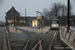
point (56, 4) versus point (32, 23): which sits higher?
point (56, 4)

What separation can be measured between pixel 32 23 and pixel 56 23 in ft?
20.6

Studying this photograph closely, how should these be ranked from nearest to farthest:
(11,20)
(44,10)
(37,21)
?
(37,21), (11,20), (44,10)

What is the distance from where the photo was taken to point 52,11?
7275cm

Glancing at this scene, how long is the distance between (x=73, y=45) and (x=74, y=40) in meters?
0.41

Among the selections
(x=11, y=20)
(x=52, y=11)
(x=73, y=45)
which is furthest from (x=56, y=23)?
(x=11, y=20)

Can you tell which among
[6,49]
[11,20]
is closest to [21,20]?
[11,20]

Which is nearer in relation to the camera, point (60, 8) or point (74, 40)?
point (74, 40)

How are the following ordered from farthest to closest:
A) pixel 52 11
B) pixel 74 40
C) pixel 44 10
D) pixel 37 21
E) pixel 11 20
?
pixel 44 10, pixel 11 20, pixel 52 11, pixel 37 21, pixel 74 40

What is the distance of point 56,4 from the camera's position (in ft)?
246

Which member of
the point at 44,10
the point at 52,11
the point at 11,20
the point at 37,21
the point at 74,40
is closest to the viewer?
the point at 74,40

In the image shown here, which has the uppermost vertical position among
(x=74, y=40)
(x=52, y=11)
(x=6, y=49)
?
(x=52, y=11)

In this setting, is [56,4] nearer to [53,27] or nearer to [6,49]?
[53,27]

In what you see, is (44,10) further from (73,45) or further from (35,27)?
(73,45)

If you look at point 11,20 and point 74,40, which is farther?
point 11,20
